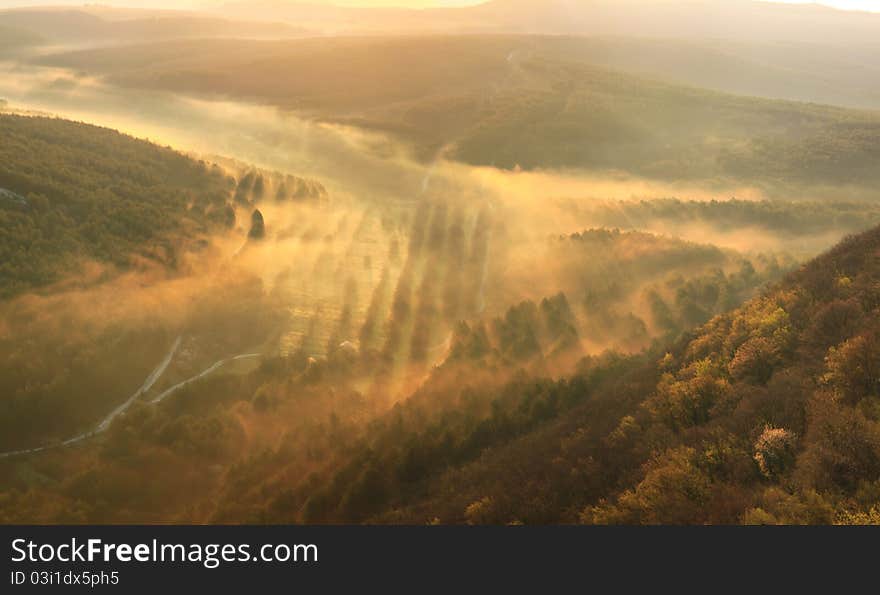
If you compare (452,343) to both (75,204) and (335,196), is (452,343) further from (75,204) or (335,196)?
(335,196)

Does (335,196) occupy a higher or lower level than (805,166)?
lower

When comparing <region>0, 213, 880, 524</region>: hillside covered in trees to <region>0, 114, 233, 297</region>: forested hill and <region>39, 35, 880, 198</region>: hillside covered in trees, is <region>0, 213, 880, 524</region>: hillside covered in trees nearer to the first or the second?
<region>0, 114, 233, 297</region>: forested hill

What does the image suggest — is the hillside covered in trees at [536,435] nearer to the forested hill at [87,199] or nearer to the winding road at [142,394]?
the winding road at [142,394]

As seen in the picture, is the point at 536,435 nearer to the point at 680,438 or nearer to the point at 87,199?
the point at 680,438

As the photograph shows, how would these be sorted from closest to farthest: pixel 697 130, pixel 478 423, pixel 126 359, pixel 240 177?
1. pixel 478 423
2. pixel 126 359
3. pixel 240 177
4. pixel 697 130

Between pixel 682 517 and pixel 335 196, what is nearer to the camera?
pixel 682 517

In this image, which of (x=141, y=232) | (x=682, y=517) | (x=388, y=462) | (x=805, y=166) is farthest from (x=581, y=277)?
(x=805, y=166)

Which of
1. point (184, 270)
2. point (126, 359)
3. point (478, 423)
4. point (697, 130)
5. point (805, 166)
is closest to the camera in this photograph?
point (478, 423)
